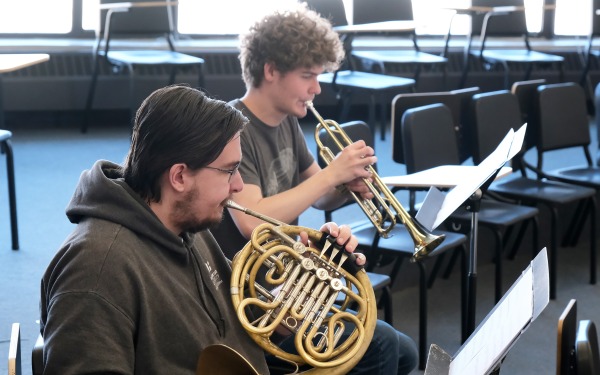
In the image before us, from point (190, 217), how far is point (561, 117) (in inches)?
124

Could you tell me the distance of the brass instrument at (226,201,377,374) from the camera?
177 cm

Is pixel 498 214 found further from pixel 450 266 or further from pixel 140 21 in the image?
pixel 140 21

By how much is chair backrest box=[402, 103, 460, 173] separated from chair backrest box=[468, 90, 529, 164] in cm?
23

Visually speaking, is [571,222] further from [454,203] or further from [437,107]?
[454,203]

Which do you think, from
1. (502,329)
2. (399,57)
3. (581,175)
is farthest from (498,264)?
(399,57)

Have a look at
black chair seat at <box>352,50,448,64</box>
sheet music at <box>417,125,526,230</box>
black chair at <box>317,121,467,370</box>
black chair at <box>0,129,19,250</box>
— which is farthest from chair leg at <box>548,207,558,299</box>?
black chair at <box>0,129,19,250</box>

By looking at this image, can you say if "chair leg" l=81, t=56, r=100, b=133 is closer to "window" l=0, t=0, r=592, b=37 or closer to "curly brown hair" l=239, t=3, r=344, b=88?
"window" l=0, t=0, r=592, b=37

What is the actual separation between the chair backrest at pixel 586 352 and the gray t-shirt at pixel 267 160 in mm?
1077

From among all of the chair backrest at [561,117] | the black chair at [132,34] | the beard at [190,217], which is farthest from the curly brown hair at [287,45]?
the black chair at [132,34]

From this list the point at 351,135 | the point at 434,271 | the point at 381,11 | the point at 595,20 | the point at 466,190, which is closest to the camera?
the point at 466,190

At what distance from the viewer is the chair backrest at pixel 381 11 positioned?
619 centimetres

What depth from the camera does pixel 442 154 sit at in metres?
3.65

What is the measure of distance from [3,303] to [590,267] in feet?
8.57

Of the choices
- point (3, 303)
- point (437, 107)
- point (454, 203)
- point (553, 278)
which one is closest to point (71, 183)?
point (3, 303)
